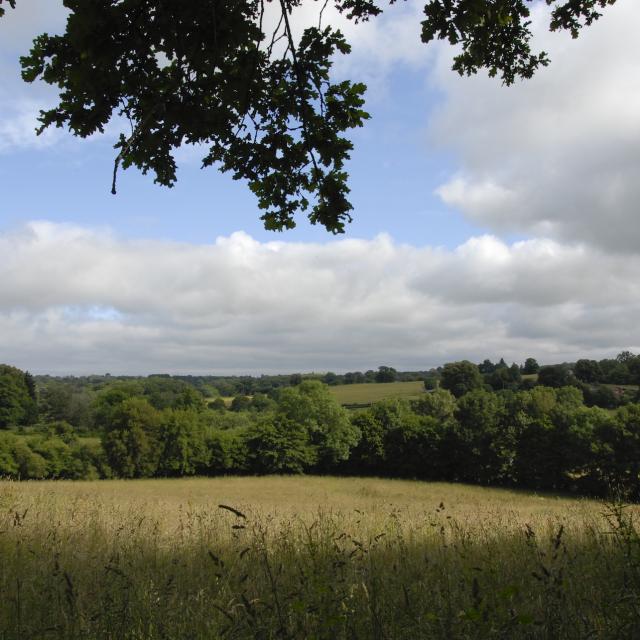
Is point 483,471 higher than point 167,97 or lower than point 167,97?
lower

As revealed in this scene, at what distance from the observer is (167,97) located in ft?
15.5

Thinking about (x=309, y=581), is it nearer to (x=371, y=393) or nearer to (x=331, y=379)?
(x=371, y=393)

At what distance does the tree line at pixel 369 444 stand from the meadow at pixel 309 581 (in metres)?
47.3

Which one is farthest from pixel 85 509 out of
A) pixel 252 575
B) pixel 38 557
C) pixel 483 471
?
pixel 483 471

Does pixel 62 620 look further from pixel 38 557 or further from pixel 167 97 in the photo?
pixel 167 97

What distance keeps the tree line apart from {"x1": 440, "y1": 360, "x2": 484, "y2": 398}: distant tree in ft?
130

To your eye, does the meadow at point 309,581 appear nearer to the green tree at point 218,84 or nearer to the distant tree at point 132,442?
the green tree at point 218,84

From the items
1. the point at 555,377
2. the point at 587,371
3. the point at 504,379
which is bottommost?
the point at 504,379

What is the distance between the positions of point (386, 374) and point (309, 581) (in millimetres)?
153146

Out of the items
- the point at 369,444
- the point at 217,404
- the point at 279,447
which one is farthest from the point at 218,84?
the point at 217,404

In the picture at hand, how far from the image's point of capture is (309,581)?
176 inches

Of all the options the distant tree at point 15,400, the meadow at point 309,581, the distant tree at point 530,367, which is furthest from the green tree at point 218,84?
the distant tree at point 530,367

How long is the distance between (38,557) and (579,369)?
387 feet

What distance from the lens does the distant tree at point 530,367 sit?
128125 mm
